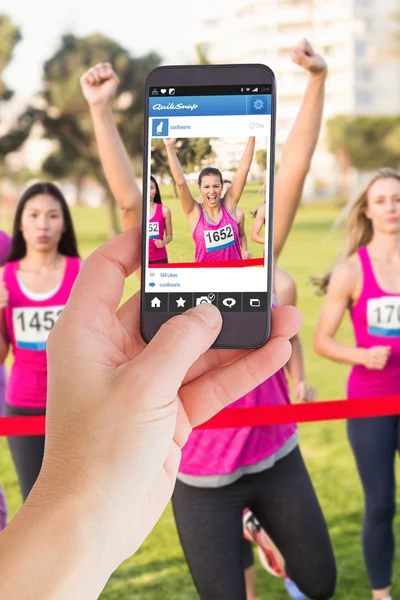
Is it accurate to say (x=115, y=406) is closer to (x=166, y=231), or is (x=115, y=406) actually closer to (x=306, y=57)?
(x=166, y=231)

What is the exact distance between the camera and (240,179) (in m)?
1.67

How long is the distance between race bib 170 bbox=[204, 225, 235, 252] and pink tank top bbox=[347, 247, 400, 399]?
1.71 m

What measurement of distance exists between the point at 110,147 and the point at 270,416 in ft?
3.22

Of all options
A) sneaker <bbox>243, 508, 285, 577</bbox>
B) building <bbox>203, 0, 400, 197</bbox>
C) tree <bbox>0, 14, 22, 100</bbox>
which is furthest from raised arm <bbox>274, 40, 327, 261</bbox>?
building <bbox>203, 0, 400, 197</bbox>

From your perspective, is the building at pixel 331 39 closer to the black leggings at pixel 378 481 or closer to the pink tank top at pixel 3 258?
the pink tank top at pixel 3 258

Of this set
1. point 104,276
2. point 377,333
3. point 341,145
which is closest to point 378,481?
point 377,333

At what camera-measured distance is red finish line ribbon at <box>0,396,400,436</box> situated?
2393 mm

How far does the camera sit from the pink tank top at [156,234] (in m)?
1.59

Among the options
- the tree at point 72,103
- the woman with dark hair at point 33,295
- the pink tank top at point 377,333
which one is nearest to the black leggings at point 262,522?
the pink tank top at point 377,333

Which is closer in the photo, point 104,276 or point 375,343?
point 104,276

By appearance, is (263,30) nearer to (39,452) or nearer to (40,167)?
(40,167)

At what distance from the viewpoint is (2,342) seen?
340 cm

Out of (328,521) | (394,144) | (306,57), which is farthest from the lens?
(394,144)

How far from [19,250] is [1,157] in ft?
74.4
